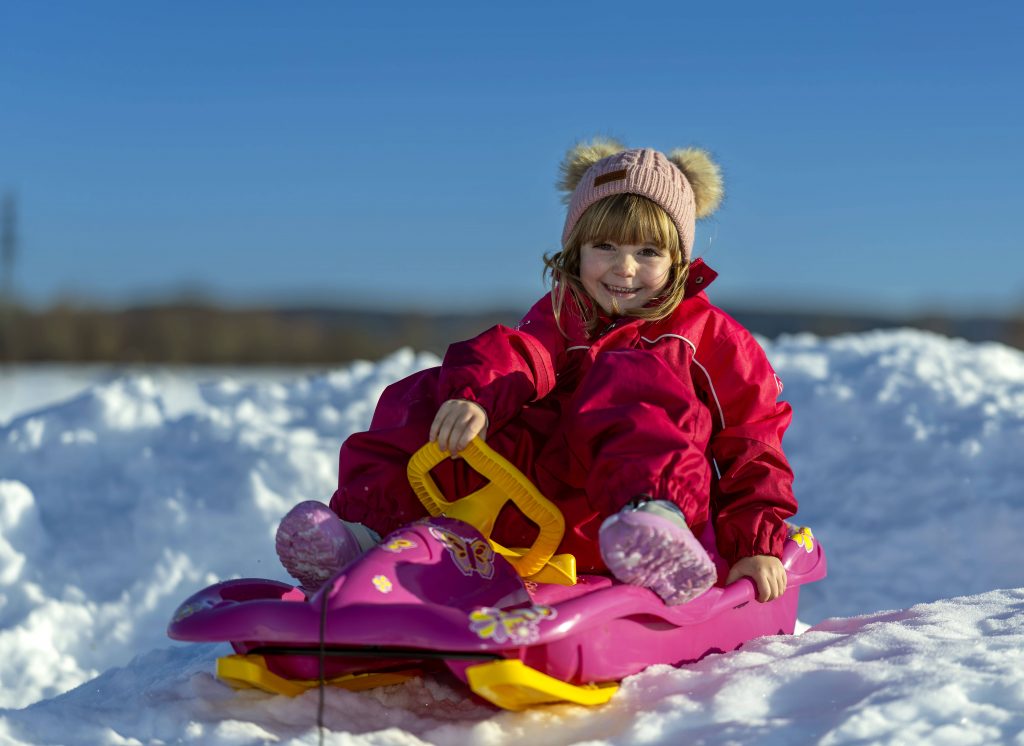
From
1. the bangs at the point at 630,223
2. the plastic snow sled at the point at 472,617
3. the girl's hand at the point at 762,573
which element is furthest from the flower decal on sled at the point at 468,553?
the bangs at the point at 630,223

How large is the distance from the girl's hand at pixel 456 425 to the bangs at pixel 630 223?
0.82m

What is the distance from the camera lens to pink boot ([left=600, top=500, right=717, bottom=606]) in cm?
265

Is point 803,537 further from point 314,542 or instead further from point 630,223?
point 314,542

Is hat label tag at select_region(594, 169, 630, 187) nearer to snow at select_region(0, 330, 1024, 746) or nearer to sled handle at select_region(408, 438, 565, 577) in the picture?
sled handle at select_region(408, 438, 565, 577)

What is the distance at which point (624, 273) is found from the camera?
3480 millimetres

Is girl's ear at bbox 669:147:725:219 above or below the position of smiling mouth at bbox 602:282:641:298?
above

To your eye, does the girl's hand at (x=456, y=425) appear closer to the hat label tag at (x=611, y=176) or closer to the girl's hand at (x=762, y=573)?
the girl's hand at (x=762, y=573)

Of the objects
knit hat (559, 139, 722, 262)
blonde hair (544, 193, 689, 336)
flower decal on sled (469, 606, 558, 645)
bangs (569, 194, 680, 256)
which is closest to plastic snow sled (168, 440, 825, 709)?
flower decal on sled (469, 606, 558, 645)

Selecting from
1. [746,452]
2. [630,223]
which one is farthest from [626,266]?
[746,452]

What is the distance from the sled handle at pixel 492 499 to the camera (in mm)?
3070

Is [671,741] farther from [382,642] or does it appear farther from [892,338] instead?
[892,338]

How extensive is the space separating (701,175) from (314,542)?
1809mm

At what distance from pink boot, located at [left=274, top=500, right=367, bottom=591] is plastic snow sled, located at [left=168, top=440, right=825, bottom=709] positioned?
101mm

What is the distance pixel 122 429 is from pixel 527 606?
497cm
